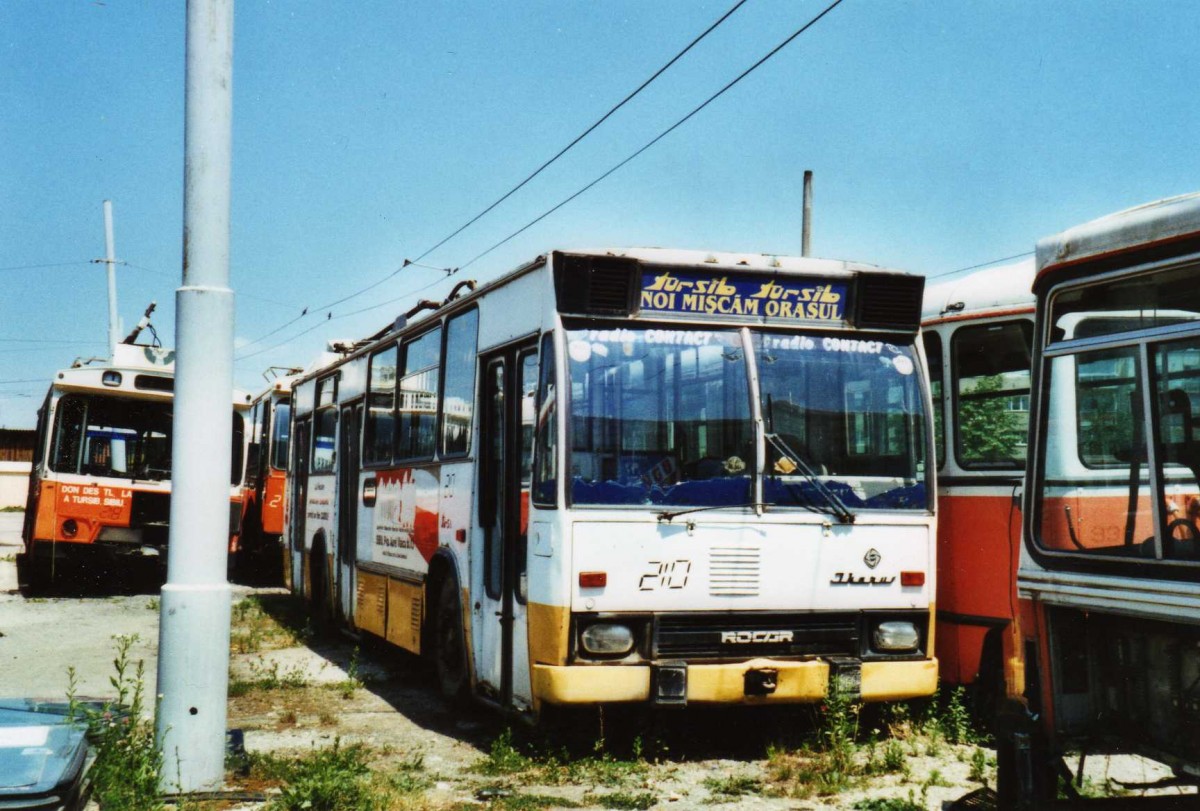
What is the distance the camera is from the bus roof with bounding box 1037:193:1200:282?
180 inches

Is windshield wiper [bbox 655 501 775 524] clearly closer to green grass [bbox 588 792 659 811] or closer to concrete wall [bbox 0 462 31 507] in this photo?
green grass [bbox 588 792 659 811]

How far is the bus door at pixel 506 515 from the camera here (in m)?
7.40

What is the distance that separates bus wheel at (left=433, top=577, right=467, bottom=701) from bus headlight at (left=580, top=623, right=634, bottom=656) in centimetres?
194

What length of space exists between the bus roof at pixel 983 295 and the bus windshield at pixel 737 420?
1.09 metres

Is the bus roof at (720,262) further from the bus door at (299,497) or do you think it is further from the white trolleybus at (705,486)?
the bus door at (299,497)

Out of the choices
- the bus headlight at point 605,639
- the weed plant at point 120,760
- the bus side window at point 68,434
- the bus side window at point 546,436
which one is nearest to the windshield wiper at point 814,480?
the bus side window at point 546,436

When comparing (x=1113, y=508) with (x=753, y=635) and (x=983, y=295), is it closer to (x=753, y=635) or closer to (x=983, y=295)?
(x=753, y=635)

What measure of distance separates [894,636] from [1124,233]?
3.25 meters

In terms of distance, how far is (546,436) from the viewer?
22.9 ft

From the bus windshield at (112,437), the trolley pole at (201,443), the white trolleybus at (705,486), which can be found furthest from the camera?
the bus windshield at (112,437)

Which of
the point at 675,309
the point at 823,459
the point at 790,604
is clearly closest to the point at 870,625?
the point at 790,604

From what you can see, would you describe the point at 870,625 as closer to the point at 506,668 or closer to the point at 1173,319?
the point at 506,668

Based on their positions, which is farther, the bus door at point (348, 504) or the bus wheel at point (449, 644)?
the bus door at point (348, 504)

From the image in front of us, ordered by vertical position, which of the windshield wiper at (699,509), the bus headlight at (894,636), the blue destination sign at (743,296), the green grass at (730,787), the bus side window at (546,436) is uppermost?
the blue destination sign at (743,296)
